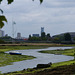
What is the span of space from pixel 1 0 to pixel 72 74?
32.8 feet

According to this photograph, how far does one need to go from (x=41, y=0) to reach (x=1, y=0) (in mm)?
2462

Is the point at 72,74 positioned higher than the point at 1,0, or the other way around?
the point at 1,0

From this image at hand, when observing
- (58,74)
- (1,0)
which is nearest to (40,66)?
(58,74)

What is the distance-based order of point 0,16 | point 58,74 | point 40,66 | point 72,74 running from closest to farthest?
point 0,16, point 72,74, point 58,74, point 40,66

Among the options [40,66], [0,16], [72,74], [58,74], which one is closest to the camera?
→ [0,16]

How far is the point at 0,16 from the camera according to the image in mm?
14914

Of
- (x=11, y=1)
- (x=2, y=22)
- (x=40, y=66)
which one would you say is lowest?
(x=40, y=66)

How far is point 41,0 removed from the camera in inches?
607

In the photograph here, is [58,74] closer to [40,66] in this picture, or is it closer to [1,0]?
[1,0]

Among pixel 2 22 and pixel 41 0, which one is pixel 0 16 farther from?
pixel 41 0

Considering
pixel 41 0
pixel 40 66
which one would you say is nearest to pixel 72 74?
pixel 41 0

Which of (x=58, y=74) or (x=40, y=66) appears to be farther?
(x=40, y=66)

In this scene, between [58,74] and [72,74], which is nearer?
[72,74]

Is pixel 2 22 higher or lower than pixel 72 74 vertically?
higher
